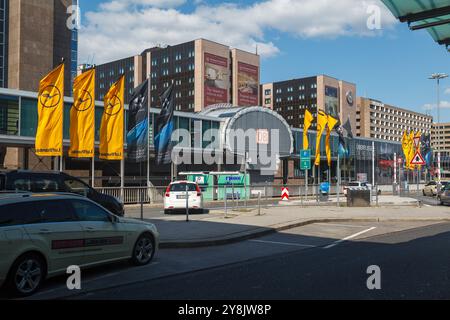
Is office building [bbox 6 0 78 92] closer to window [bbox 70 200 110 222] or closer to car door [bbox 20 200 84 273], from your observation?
window [bbox 70 200 110 222]

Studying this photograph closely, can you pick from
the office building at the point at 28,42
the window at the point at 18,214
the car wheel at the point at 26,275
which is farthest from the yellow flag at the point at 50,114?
the office building at the point at 28,42

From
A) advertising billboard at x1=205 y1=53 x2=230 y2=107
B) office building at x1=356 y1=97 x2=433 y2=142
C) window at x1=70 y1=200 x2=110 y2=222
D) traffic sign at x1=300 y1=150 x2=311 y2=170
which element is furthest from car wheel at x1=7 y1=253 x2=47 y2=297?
office building at x1=356 y1=97 x2=433 y2=142

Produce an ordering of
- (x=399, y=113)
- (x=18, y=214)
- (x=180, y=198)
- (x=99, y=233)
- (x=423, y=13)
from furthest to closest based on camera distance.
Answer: (x=399, y=113)
(x=180, y=198)
(x=99, y=233)
(x=423, y=13)
(x=18, y=214)

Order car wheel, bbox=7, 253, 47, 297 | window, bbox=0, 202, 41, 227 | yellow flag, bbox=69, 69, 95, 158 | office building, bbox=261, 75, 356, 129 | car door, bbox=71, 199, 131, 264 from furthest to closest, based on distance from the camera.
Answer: office building, bbox=261, 75, 356, 129 < yellow flag, bbox=69, 69, 95, 158 < car door, bbox=71, 199, 131, 264 < window, bbox=0, 202, 41, 227 < car wheel, bbox=7, 253, 47, 297

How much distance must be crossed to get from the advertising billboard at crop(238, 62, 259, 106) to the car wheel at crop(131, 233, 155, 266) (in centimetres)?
10836

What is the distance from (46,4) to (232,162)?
94.8 ft

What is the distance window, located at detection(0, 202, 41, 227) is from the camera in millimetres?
6789

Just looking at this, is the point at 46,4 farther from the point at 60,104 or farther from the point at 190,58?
the point at 190,58

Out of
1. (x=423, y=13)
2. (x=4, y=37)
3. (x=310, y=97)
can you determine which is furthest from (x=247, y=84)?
(x=423, y=13)

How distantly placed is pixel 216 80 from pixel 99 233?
108122 mm

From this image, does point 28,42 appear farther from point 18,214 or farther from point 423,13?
point 423,13

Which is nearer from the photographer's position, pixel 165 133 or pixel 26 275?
pixel 26 275

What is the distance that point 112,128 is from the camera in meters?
23.3
